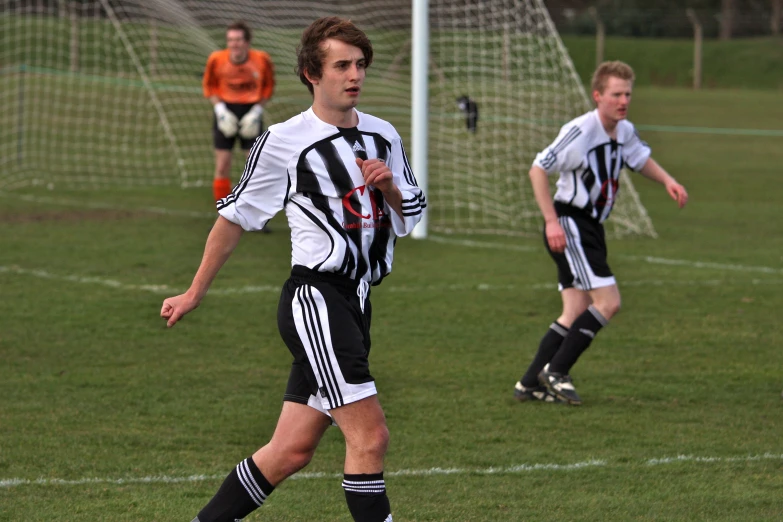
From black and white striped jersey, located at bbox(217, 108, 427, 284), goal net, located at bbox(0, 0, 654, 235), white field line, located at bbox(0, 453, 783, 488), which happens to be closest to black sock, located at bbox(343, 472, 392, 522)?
black and white striped jersey, located at bbox(217, 108, 427, 284)

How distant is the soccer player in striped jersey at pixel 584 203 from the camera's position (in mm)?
6617

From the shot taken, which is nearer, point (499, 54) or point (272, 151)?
point (272, 151)

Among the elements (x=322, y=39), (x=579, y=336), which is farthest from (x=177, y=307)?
(x=579, y=336)

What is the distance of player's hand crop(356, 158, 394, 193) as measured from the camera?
12.3 ft

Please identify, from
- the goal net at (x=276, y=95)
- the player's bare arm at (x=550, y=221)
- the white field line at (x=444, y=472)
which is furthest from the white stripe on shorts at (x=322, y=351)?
the goal net at (x=276, y=95)

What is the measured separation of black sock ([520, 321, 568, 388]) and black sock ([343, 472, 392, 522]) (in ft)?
9.89

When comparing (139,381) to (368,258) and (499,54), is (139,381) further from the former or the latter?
(499,54)

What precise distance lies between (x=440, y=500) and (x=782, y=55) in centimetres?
4512

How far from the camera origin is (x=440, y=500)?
4.99 m

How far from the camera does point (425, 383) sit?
7.11m

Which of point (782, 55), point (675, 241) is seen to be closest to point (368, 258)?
point (675, 241)

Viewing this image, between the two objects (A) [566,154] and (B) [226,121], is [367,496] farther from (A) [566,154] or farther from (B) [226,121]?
(B) [226,121]

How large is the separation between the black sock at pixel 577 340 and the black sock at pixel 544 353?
77 millimetres

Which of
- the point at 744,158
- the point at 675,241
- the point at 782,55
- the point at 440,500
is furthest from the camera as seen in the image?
the point at 782,55
